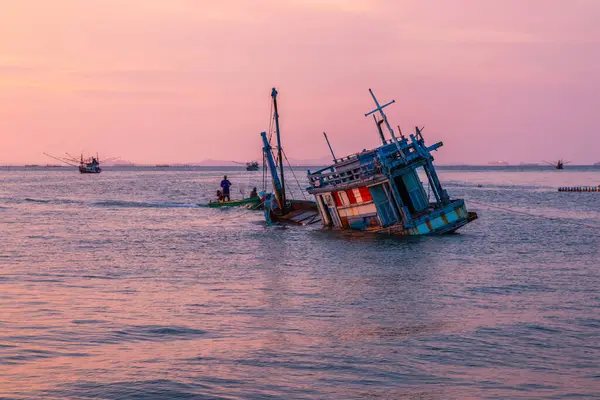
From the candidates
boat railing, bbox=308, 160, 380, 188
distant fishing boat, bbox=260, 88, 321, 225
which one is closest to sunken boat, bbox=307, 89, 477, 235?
boat railing, bbox=308, 160, 380, 188

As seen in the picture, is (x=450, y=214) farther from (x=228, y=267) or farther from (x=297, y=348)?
(x=297, y=348)

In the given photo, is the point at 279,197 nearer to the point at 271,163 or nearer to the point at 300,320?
the point at 271,163

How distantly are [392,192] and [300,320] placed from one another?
59.4 feet

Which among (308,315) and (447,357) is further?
(308,315)

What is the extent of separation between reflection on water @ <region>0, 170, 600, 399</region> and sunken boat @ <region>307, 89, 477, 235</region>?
58.0 inches

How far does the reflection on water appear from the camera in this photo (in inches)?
472

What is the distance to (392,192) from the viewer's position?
34.2 m

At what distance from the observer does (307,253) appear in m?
31.9

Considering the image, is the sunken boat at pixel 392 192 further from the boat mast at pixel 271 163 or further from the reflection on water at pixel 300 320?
the boat mast at pixel 271 163

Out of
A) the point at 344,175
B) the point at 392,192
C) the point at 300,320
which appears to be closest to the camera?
the point at 300,320

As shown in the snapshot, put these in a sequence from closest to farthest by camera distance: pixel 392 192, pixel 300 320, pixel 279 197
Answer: pixel 300 320 < pixel 392 192 < pixel 279 197

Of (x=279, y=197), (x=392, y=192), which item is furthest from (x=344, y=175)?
(x=279, y=197)

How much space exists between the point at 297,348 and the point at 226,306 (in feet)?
15.3

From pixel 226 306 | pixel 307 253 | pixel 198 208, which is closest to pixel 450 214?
pixel 307 253
